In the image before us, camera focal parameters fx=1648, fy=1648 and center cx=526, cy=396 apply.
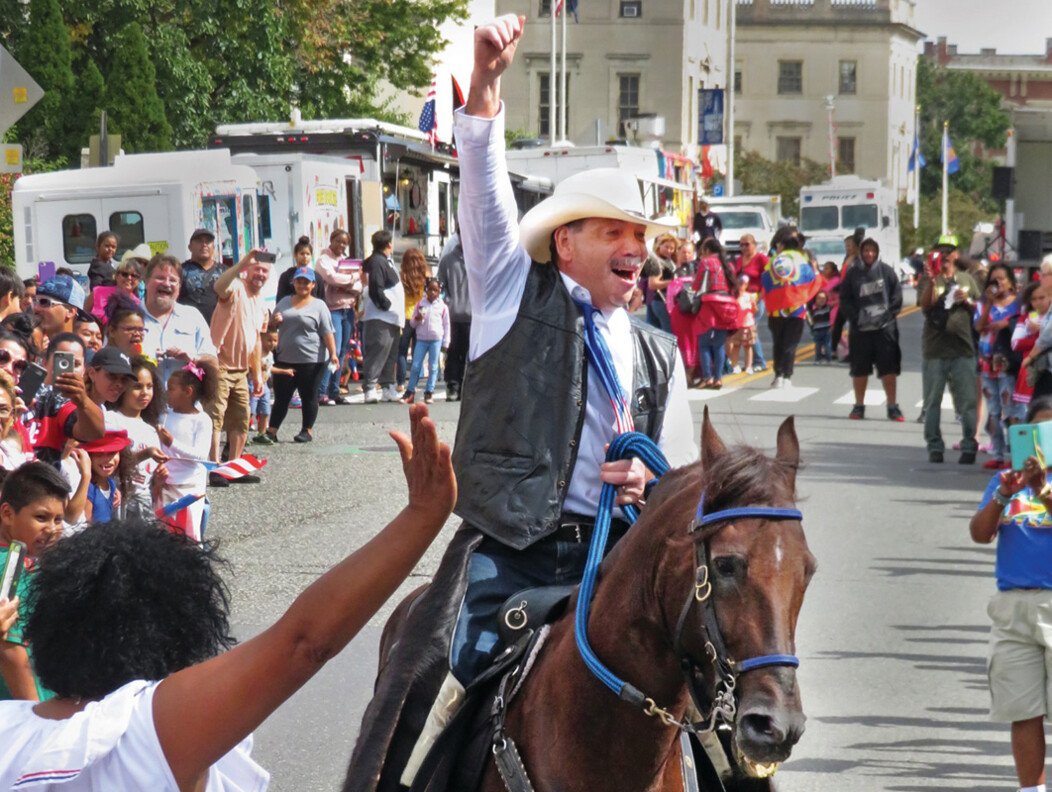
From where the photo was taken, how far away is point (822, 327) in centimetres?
2708

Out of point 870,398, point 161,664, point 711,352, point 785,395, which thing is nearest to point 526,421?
point 161,664

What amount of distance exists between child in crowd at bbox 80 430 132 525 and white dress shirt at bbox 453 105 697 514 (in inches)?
153

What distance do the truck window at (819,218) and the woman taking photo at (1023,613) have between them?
40824mm

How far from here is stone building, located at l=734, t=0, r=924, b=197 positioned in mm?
92688

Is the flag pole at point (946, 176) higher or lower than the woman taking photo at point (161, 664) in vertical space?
higher

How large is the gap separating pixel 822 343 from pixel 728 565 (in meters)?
24.3

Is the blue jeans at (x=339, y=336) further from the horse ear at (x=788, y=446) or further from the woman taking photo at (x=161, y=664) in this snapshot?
the woman taking photo at (x=161, y=664)

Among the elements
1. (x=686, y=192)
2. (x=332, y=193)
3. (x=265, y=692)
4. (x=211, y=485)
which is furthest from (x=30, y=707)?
(x=686, y=192)

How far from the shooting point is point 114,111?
28.1 meters

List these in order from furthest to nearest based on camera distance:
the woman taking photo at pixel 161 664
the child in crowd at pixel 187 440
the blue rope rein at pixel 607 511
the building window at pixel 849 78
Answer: the building window at pixel 849 78 < the child in crowd at pixel 187 440 < the blue rope rein at pixel 607 511 < the woman taking photo at pixel 161 664

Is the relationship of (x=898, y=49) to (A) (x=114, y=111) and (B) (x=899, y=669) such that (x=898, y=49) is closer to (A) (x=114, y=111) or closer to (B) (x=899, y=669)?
(A) (x=114, y=111)

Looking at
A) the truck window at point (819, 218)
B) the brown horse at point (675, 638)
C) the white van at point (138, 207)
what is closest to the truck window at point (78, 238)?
the white van at point (138, 207)

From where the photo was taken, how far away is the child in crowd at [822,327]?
88.7 ft

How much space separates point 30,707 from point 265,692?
44 centimetres
